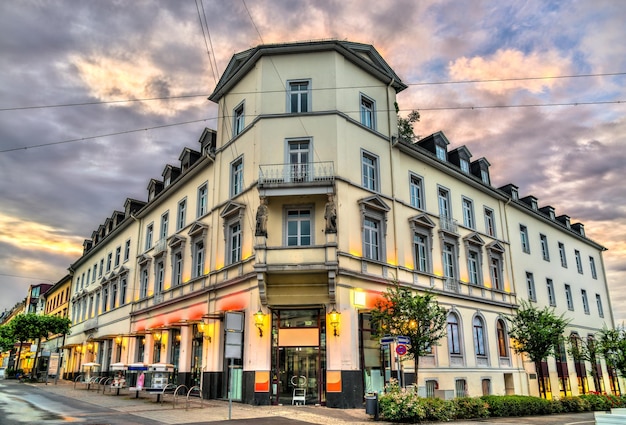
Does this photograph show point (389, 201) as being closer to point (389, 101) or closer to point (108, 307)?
point (389, 101)

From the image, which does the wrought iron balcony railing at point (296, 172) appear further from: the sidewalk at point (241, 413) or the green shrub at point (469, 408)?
the green shrub at point (469, 408)

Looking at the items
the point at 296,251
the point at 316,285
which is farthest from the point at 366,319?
the point at 296,251

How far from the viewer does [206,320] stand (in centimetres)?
2467

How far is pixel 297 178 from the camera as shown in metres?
21.9

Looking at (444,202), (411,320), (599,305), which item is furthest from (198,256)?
(599,305)

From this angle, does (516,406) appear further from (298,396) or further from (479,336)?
(298,396)

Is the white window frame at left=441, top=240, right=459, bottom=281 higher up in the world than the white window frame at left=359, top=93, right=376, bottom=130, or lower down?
lower down

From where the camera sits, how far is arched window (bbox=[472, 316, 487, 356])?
28109 millimetres

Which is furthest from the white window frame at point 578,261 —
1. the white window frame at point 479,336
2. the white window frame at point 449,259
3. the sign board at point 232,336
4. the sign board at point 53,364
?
the sign board at point 53,364

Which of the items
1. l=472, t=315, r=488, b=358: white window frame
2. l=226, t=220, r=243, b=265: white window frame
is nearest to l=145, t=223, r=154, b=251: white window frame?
l=226, t=220, r=243, b=265: white window frame

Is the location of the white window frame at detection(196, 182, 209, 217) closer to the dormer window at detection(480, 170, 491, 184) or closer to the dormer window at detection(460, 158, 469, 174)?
the dormer window at detection(460, 158, 469, 174)

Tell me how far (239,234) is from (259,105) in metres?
6.21

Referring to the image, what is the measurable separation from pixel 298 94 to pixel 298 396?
13.7 metres

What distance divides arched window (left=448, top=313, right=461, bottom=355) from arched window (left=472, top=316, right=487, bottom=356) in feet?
5.27
